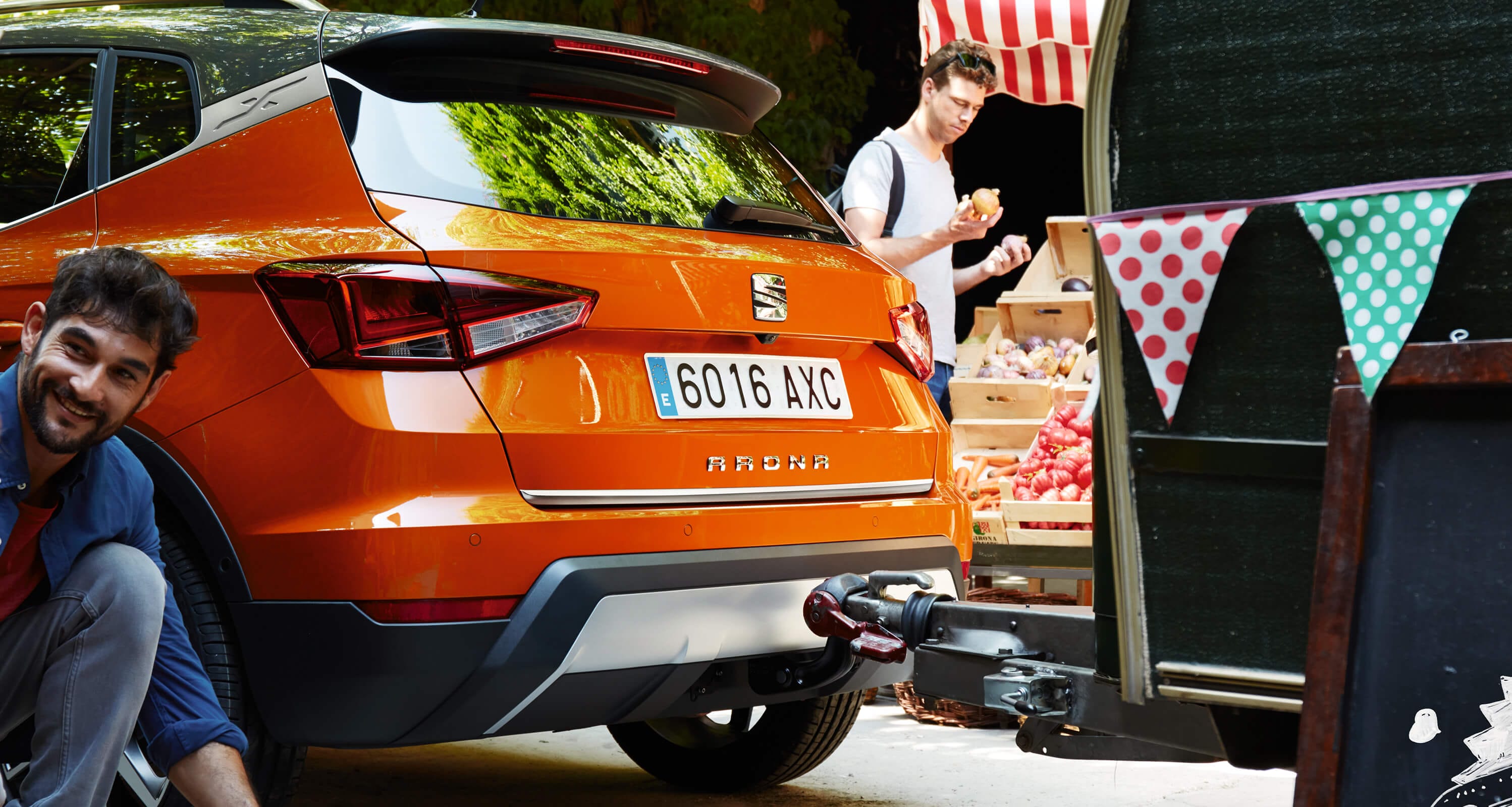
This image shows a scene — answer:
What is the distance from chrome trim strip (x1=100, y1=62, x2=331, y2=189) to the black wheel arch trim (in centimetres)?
58

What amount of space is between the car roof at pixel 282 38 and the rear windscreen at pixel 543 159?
0.10 meters

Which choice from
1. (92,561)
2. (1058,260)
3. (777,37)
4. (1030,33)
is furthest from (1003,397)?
(92,561)

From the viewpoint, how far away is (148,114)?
10.1 feet

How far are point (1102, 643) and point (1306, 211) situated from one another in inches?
27.3

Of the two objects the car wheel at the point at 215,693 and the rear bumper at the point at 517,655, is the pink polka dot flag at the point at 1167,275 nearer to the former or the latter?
the rear bumper at the point at 517,655

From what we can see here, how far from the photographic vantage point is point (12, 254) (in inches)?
121

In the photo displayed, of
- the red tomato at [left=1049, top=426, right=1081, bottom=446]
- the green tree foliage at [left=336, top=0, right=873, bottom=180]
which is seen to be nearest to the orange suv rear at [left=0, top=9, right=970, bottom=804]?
the red tomato at [left=1049, top=426, right=1081, bottom=446]

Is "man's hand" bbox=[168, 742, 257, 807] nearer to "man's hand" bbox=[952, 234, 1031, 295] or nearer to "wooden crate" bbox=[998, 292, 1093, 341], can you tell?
Answer: "man's hand" bbox=[952, 234, 1031, 295]

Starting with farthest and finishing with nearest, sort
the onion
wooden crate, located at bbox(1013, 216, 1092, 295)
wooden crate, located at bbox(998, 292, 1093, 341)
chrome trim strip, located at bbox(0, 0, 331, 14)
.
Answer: wooden crate, located at bbox(1013, 216, 1092, 295) → wooden crate, located at bbox(998, 292, 1093, 341) → the onion → chrome trim strip, located at bbox(0, 0, 331, 14)

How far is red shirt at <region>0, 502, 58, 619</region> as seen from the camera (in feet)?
7.75

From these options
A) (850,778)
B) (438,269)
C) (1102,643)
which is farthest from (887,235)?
(1102,643)

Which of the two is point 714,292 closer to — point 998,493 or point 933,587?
point 933,587

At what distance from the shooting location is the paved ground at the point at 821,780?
3.95 m

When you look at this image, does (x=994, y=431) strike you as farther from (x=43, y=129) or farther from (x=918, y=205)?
A: (x=43, y=129)
